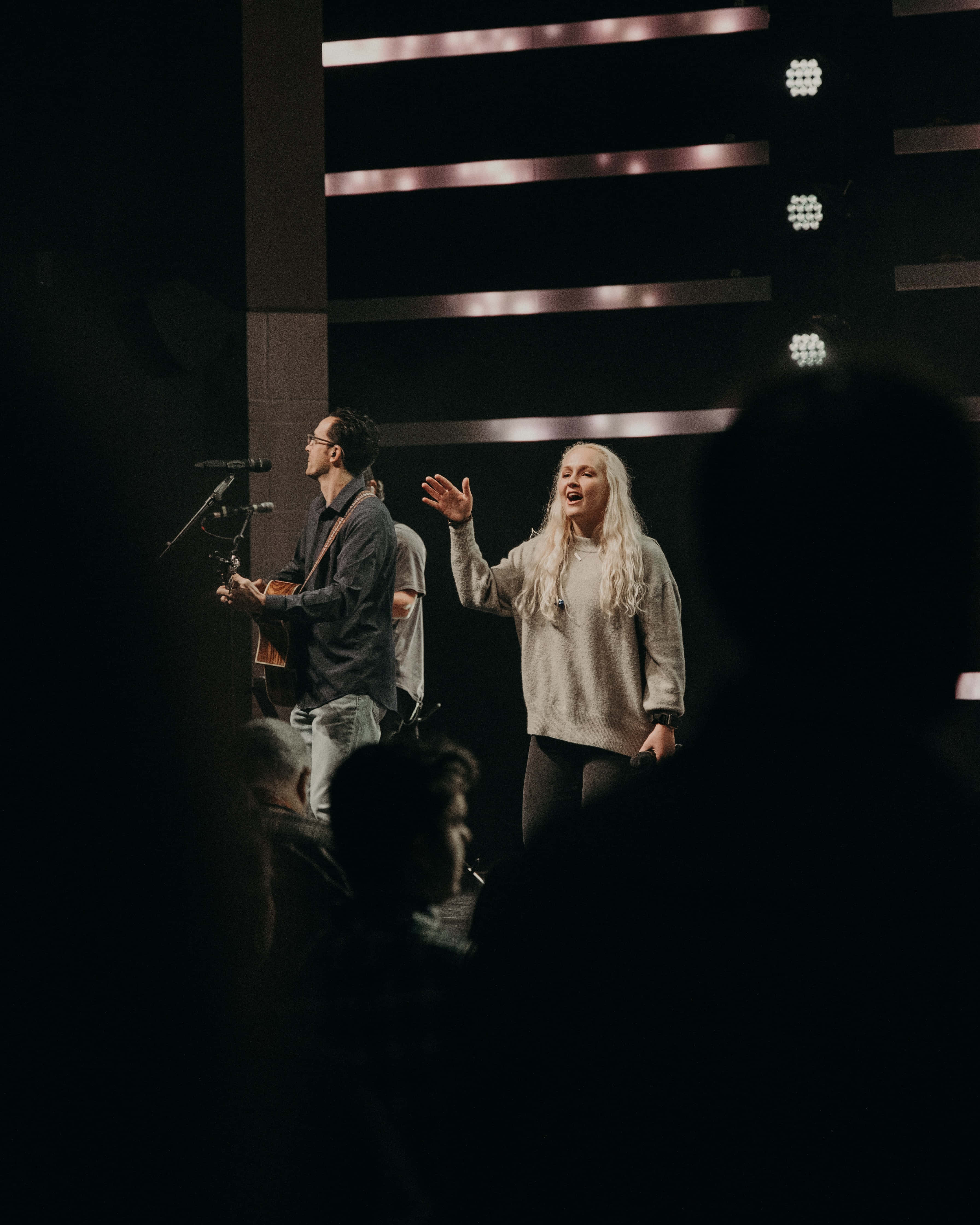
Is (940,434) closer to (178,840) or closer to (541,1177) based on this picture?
(541,1177)

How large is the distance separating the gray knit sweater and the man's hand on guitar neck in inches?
25.0

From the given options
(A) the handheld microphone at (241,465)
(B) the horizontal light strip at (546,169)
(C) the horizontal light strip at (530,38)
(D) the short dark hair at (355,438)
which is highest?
(C) the horizontal light strip at (530,38)

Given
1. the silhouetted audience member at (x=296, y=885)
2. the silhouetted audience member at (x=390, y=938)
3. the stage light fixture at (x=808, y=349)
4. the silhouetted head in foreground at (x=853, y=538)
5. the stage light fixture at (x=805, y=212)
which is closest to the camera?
the silhouetted head in foreground at (x=853, y=538)

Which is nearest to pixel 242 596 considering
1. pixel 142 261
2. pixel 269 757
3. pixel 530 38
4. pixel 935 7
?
pixel 269 757

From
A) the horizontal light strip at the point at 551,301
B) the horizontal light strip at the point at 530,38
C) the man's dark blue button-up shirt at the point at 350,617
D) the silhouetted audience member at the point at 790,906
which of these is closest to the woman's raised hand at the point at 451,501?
the man's dark blue button-up shirt at the point at 350,617

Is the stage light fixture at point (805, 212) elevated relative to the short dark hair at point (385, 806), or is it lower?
elevated

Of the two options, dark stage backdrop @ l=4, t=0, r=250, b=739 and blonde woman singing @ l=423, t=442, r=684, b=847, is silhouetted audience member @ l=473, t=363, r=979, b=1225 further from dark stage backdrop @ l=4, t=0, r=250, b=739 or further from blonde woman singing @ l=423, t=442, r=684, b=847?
dark stage backdrop @ l=4, t=0, r=250, b=739

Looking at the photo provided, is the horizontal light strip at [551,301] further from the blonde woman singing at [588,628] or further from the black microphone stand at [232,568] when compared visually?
the blonde woman singing at [588,628]

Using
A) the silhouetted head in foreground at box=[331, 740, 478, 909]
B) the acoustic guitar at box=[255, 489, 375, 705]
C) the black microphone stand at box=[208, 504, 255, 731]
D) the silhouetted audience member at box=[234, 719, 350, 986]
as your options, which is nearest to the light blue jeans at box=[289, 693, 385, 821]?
the acoustic guitar at box=[255, 489, 375, 705]

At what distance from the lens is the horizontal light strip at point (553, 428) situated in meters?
A: 4.57

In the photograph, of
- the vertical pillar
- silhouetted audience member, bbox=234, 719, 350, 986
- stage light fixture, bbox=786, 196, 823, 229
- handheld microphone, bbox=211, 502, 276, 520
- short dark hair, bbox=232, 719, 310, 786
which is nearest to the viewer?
silhouetted audience member, bbox=234, 719, 350, 986

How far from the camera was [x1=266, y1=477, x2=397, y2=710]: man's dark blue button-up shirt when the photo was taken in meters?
3.13

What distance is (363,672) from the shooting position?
10.3ft

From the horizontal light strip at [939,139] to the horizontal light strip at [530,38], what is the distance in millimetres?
857
